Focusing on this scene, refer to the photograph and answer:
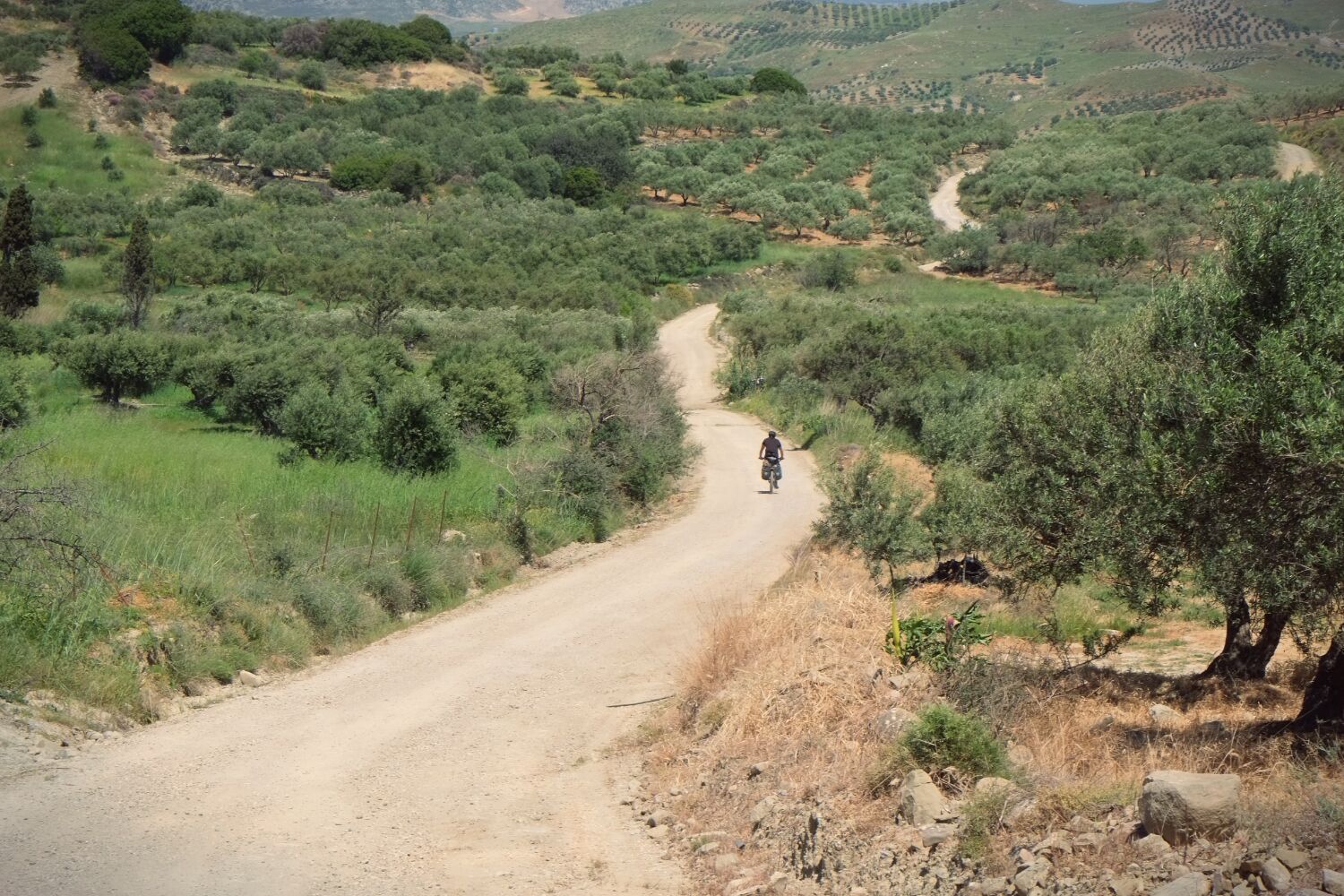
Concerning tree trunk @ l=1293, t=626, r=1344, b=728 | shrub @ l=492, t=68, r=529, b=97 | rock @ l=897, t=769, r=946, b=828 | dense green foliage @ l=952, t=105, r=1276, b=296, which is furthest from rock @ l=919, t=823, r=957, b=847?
shrub @ l=492, t=68, r=529, b=97

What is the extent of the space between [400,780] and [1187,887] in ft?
21.3

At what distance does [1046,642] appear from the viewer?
15008 mm

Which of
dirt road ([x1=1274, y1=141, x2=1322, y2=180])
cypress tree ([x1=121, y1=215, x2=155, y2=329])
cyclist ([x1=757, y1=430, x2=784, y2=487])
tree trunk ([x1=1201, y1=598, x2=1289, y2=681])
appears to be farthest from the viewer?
dirt road ([x1=1274, y1=141, x2=1322, y2=180])

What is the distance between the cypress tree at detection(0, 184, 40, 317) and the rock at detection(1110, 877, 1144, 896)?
133 feet

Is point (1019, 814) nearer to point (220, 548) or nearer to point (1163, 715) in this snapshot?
point (1163, 715)

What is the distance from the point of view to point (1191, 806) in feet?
21.9

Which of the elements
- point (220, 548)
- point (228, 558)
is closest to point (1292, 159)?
point (220, 548)

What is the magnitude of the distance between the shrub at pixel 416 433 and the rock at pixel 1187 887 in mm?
18007

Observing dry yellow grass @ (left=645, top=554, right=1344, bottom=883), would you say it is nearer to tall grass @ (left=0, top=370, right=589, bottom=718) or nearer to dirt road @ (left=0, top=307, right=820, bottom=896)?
dirt road @ (left=0, top=307, right=820, bottom=896)

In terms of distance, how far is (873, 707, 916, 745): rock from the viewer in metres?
9.28

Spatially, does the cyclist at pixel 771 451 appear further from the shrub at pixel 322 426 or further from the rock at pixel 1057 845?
the rock at pixel 1057 845

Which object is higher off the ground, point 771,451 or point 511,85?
point 511,85

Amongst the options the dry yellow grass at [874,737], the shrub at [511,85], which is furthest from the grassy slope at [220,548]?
the shrub at [511,85]

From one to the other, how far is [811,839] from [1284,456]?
427cm
